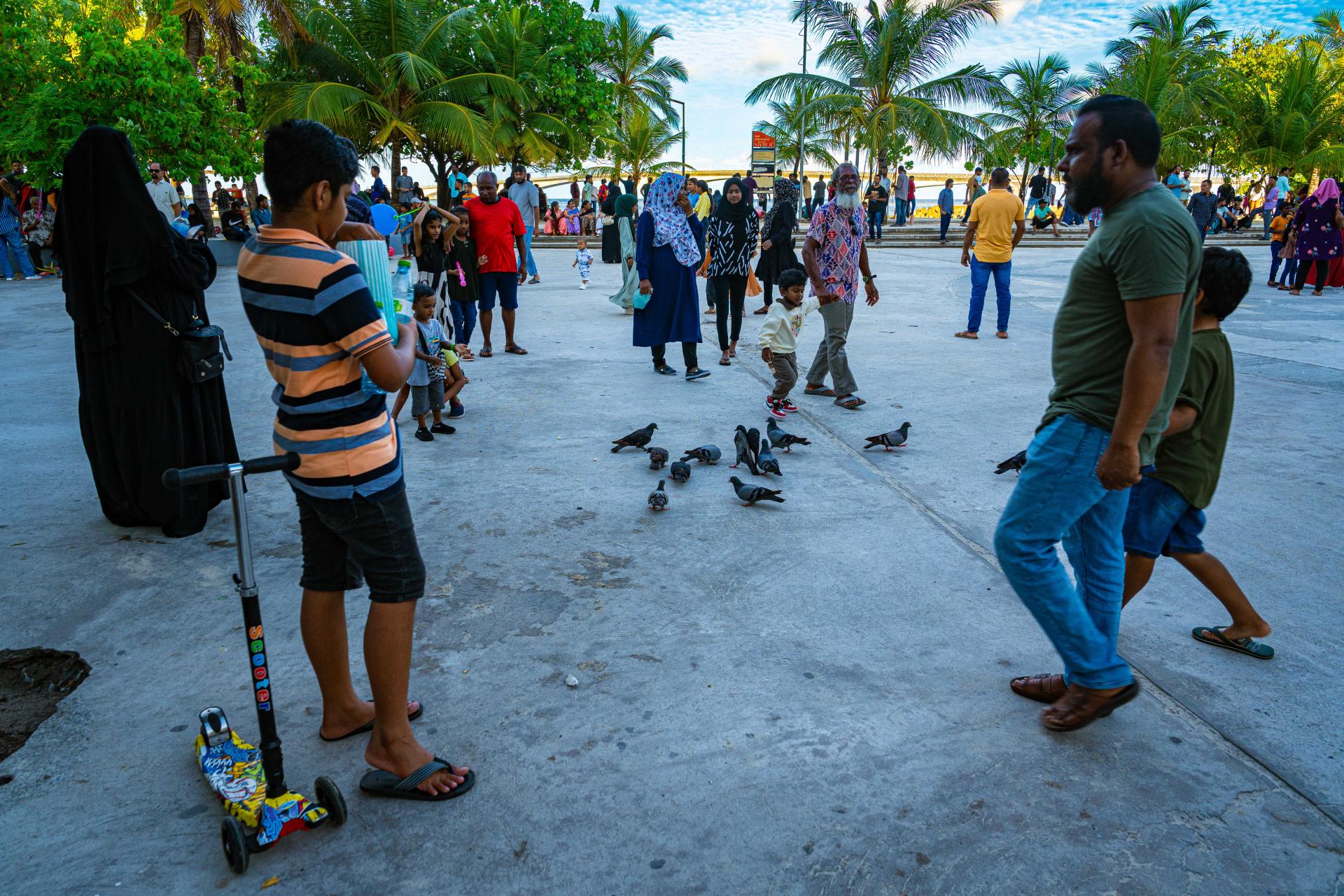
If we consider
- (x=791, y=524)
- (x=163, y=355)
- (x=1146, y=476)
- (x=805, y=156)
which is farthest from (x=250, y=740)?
(x=805, y=156)

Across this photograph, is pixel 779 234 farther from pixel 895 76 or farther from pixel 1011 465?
pixel 895 76

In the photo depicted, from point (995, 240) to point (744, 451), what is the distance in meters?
5.76

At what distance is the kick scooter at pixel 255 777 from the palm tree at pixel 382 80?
2395 cm

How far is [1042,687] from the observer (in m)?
2.93

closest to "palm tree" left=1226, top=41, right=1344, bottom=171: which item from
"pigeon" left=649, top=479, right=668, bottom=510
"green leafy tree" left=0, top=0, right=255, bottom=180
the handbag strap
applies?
"green leafy tree" left=0, top=0, right=255, bottom=180

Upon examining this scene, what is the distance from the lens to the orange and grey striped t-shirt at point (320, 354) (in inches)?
86.4

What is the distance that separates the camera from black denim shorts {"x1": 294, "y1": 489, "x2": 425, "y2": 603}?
2.37 m

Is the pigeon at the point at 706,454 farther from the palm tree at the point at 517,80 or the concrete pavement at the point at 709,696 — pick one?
the palm tree at the point at 517,80

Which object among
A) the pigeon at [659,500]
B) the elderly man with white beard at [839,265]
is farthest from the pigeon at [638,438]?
the elderly man with white beard at [839,265]

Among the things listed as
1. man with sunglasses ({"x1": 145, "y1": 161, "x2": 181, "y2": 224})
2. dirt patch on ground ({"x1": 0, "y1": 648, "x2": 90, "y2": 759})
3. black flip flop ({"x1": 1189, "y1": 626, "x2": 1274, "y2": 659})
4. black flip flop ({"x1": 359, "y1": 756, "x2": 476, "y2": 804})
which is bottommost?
dirt patch on ground ({"x1": 0, "y1": 648, "x2": 90, "y2": 759})

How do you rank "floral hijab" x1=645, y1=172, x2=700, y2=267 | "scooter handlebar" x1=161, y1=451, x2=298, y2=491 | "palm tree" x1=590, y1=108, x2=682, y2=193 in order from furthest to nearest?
"palm tree" x1=590, y1=108, x2=682, y2=193
"floral hijab" x1=645, y1=172, x2=700, y2=267
"scooter handlebar" x1=161, y1=451, x2=298, y2=491

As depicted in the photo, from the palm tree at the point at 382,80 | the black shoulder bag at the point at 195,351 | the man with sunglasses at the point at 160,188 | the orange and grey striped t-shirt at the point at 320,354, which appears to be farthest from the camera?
the palm tree at the point at 382,80

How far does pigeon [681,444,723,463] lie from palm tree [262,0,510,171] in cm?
2121

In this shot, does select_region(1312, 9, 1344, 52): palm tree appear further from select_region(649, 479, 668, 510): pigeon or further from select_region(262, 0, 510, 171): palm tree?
select_region(649, 479, 668, 510): pigeon
